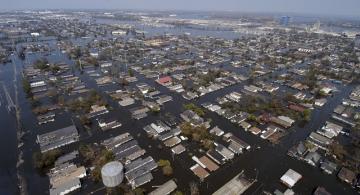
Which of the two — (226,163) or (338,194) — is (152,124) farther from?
(338,194)

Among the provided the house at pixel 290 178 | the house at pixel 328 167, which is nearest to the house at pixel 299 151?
the house at pixel 328 167

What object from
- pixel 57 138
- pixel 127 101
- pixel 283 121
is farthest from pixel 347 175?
pixel 57 138

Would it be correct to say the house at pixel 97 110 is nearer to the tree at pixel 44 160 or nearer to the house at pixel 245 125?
the tree at pixel 44 160

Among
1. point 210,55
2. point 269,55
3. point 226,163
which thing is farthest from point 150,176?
point 269,55

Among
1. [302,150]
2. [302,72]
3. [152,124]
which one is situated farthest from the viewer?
[302,72]

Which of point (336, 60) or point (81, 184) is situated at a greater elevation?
point (336, 60)

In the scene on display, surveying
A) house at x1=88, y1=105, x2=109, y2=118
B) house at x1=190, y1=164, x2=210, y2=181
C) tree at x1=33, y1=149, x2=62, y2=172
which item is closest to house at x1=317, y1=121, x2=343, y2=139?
house at x1=190, y1=164, x2=210, y2=181

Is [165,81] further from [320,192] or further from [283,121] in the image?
[320,192]
